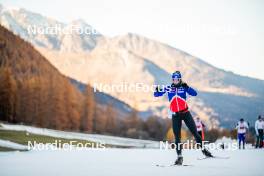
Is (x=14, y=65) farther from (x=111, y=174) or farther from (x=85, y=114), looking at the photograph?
(x=111, y=174)

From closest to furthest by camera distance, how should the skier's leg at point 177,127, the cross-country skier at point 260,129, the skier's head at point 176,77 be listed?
1. the skier's head at point 176,77
2. the skier's leg at point 177,127
3. the cross-country skier at point 260,129

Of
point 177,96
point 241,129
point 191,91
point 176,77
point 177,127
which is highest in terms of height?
point 176,77

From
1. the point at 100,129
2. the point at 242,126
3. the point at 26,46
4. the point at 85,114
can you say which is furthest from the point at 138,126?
the point at 242,126

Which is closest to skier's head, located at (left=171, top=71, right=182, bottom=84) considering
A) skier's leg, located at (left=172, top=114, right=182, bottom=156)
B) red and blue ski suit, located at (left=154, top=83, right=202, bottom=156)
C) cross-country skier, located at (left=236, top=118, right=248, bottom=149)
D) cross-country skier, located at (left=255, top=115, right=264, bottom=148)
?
red and blue ski suit, located at (left=154, top=83, right=202, bottom=156)

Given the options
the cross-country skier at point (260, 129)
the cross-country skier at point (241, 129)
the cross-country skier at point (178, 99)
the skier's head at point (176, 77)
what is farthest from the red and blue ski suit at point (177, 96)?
the cross-country skier at point (241, 129)

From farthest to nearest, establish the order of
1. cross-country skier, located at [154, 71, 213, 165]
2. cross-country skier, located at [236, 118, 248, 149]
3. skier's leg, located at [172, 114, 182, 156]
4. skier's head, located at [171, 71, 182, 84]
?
1. cross-country skier, located at [236, 118, 248, 149]
2. skier's leg, located at [172, 114, 182, 156]
3. cross-country skier, located at [154, 71, 213, 165]
4. skier's head, located at [171, 71, 182, 84]

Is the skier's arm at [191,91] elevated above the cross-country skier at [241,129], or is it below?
above

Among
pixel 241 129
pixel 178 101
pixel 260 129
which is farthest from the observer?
pixel 241 129

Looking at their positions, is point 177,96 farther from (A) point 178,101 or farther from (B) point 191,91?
(B) point 191,91

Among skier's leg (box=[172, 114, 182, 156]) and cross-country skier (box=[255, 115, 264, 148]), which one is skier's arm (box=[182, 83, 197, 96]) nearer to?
skier's leg (box=[172, 114, 182, 156])

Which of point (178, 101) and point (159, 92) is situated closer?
point (159, 92)

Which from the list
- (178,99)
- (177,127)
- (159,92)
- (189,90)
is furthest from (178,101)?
(177,127)

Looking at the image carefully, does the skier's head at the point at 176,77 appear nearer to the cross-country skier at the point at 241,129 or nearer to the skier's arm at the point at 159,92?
the skier's arm at the point at 159,92

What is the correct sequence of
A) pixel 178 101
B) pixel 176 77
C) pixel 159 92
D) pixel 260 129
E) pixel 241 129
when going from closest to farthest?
pixel 176 77
pixel 159 92
pixel 178 101
pixel 260 129
pixel 241 129
